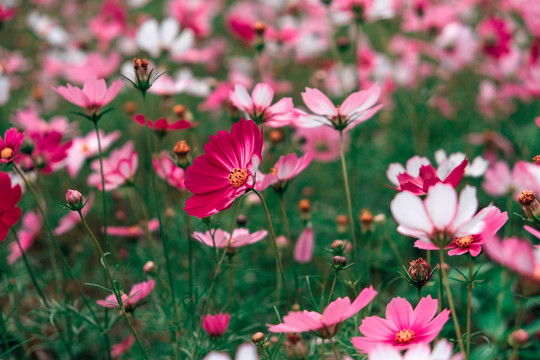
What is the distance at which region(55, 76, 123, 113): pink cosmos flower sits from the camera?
0.77 metres

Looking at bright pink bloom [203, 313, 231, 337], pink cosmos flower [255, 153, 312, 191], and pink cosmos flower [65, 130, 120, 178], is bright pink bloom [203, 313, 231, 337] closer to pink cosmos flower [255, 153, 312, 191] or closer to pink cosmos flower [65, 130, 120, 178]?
pink cosmos flower [255, 153, 312, 191]

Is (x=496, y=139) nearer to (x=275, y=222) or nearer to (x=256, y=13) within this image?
(x=275, y=222)

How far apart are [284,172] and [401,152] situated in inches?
40.8

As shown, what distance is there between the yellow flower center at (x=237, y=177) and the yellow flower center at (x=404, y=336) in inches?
11.7

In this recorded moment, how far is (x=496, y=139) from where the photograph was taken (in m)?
1.51

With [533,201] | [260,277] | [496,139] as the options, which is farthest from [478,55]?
[533,201]

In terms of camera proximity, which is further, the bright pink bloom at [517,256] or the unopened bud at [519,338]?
the unopened bud at [519,338]

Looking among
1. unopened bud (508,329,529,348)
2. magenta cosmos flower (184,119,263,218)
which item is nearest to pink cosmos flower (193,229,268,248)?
magenta cosmos flower (184,119,263,218)

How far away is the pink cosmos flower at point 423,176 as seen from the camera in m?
0.64

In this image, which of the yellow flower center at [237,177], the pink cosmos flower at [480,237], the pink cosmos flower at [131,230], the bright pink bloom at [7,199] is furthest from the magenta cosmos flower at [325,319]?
the pink cosmos flower at [131,230]

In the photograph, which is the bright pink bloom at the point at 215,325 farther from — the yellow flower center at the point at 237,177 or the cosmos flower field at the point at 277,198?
the yellow flower center at the point at 237,177

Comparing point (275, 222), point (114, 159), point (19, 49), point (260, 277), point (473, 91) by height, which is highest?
point (19, 49)

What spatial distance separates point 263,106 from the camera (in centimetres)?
79

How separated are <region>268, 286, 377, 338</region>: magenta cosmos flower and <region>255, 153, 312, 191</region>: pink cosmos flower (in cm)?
24
